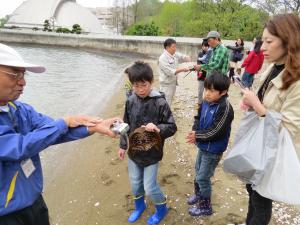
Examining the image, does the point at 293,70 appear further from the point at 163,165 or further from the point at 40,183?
the point at 163,165

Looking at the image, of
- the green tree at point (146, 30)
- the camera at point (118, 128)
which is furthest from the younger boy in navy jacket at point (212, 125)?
the green tree at point (146, 30)

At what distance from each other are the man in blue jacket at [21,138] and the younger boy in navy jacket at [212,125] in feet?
4.66

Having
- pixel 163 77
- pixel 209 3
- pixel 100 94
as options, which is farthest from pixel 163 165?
pixel 209 3

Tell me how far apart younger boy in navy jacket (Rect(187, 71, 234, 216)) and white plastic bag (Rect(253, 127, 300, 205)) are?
3.42 ft

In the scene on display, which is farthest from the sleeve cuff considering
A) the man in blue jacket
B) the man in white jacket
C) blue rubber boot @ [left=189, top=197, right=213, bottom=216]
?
the man in white jacket

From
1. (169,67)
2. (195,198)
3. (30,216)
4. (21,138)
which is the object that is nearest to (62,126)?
(21,138)

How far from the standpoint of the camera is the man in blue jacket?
6.14 feet

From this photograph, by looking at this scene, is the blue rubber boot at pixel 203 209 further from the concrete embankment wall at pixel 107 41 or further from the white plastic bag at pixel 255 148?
the concrete embankment wall at pixel 107 41

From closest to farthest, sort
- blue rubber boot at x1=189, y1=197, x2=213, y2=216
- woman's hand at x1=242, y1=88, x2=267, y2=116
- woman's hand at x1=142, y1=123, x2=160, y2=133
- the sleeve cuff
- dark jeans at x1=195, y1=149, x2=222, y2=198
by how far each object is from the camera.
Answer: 1. the sleeve cuff
2. woman's hand at x1=242, y1=88, x2=267, y2=116
3. woman's hand at x1=142, y1=123, x2=160, y2=133
4. dark jeans at x1=195, y1=149, x2=222, y2=198
5. blue rubber boot at x1=189, y1=197, x2=213, y2=216

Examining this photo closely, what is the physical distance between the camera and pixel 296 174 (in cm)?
214

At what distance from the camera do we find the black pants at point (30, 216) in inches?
81.1

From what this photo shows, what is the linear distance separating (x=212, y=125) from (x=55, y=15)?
71592 mm

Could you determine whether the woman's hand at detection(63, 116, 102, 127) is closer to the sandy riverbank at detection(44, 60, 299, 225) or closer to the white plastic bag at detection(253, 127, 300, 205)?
the white plastic bag at detection(253, 127, 300, 205)

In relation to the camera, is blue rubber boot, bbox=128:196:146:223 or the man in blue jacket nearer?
the man in blue jacket
